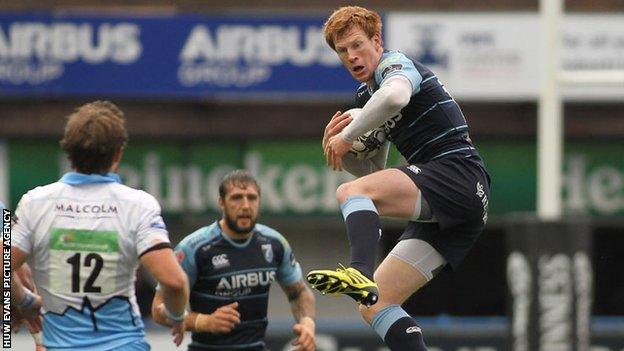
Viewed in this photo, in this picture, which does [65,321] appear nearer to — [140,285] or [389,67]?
[389,67]

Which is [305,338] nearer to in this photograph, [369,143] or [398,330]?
[398,330]

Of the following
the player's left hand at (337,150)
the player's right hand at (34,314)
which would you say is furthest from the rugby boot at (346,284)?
the player's right hand at (34,314)

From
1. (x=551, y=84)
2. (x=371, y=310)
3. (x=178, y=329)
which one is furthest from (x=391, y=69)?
(x=551, y=84)

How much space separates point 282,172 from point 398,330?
11981 mm

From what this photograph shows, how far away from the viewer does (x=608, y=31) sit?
17.2m

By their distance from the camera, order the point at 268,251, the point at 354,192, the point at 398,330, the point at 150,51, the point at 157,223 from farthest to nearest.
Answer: the point at 150,51 → the point at 268,251 → the point at 398,330 → the point at 354,192 → the point at 157,223

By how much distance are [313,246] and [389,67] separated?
496 inches

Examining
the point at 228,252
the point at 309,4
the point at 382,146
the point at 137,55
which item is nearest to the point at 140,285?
the point at 137,55

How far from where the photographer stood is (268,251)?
9.45 meters

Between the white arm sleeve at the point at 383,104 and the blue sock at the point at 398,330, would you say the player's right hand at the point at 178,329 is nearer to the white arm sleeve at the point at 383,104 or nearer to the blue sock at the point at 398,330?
the blue sock at the point at 398,330

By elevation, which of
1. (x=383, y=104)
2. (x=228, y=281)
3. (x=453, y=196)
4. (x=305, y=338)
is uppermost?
(x=383, y=104)

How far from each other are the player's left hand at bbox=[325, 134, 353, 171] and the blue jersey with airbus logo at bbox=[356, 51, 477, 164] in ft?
1.09

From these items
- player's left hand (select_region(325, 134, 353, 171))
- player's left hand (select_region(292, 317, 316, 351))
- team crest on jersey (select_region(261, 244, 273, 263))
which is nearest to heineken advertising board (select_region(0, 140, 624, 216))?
team crest on jersey (select_region(261, 244, 273, 263))

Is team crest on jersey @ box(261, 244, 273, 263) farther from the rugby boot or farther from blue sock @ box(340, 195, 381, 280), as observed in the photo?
the rugby boot
